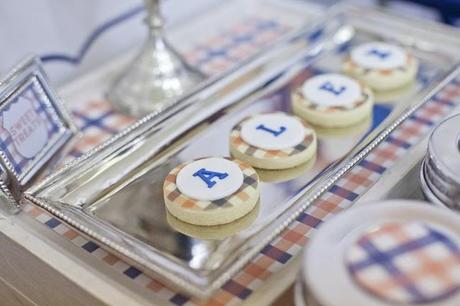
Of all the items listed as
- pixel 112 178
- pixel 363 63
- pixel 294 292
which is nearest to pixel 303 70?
pixel 363 63

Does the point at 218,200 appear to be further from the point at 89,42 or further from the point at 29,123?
the point at 89,42

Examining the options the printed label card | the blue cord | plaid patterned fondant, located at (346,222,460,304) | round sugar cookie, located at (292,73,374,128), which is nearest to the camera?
plaid patterned fondant, located at (346,222,460,304)

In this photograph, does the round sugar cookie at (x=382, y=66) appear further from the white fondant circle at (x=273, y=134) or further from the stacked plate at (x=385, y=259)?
the stacked plate at (x=385, y=259)

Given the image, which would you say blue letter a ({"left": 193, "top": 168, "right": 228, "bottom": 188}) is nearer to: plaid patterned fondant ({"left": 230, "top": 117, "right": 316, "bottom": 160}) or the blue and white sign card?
plaid patterned fondant ({"left": 230, "top": 117, "right": 316, "bottom": 160})

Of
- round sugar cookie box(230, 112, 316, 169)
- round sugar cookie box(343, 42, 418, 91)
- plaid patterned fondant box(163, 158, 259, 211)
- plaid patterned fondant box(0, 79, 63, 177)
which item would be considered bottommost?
round sugar cookie box(343, 42, 418, 91)

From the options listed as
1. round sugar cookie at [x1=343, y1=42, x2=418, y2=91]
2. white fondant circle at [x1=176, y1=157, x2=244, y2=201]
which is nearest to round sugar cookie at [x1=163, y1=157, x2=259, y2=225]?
white fondant circle at [x1=176, y1=157, x2=244, y2=201]

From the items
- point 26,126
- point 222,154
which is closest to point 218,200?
point 222,154

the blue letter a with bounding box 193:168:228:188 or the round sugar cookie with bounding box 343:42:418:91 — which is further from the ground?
the blue letter a with bounding box 193:168:228:188

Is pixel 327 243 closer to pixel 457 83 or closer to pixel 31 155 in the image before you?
pixel 31 155

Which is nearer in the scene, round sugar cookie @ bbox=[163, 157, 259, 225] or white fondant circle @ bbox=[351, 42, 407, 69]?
round sugar cookie @ bbox=[163, 157, 259, 225]
